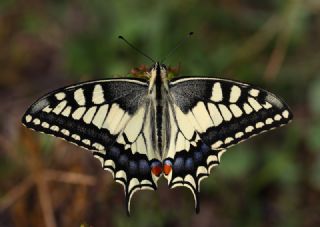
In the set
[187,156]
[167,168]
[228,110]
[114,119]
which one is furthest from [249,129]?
[114,119]

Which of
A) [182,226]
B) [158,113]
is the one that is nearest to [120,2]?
[182,226]

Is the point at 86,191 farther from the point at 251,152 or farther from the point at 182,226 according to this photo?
the point at 251,152

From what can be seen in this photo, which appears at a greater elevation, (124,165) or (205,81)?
(205,81)

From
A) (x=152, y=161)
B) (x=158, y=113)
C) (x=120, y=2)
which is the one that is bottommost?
(x=152, y=161)

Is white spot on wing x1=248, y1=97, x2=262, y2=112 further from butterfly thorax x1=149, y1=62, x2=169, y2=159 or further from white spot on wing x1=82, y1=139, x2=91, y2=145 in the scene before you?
white spot on wing x1=82, y1=139, x2=91, y2=145

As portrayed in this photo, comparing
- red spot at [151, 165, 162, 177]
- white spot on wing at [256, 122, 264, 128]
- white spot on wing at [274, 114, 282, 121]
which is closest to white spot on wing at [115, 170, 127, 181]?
→ red spot at [151, 165, 162, 177]

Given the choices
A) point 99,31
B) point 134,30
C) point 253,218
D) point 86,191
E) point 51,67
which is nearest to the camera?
point 86,191

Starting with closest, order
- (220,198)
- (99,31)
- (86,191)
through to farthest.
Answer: (86,191)
(220,198)
(99,31)

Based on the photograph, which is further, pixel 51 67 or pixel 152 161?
pixel 51 67
